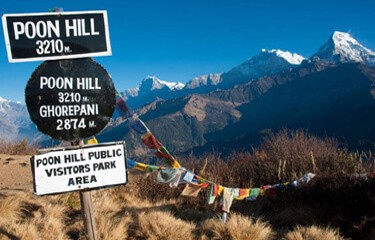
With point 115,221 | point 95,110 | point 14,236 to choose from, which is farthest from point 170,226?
point 95,110

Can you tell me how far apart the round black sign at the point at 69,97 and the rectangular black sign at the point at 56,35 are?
113 millimetres

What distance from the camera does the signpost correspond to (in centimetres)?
434

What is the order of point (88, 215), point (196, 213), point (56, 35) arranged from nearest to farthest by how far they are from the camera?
point (56, 35) < point (88, 215) < point (196, 213)

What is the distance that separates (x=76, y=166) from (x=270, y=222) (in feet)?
14.8

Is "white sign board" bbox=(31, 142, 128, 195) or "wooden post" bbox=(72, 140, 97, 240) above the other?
"white sign board" bbox=(31, 142, 128, 195)

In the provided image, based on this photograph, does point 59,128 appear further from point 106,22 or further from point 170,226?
point 170,226

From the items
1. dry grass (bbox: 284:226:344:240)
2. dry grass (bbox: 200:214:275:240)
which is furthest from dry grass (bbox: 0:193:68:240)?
dry grass (bbox: 284:226:344:240)

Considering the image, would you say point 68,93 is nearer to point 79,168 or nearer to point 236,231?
point 79,168

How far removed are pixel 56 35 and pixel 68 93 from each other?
1.96ft

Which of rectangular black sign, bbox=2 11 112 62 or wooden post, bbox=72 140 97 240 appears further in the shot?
wooden post, bbox=72 140 97 240

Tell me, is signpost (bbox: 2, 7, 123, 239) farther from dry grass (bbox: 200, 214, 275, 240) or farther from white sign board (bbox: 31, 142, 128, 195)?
dry grass (bbox: 200, 214, 275, 240)

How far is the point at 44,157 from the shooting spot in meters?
4.38

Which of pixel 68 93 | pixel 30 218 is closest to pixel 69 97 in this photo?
pixel 68 93

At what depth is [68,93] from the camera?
4.43 m
